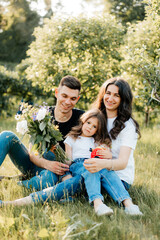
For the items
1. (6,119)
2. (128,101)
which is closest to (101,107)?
(128,101)

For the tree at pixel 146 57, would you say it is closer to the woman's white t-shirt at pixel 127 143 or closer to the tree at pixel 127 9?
the woman's white t-shirt at pixel 127 143

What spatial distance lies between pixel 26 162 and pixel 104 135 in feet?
3.38

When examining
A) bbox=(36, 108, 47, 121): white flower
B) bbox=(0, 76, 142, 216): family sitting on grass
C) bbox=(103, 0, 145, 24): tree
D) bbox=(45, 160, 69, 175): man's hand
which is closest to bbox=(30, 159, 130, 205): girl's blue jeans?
bbox=(0, 76, 142, 216): family sitting on grass

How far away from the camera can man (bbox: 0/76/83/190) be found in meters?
2.84

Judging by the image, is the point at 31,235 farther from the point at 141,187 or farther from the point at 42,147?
the point at 141,187

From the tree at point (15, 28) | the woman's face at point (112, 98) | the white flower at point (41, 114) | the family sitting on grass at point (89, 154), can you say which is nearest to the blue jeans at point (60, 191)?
the family sitting on grass at point (89, 154)

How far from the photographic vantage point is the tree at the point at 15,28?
2562 cm

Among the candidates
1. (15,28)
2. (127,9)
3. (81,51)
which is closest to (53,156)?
(81,51)

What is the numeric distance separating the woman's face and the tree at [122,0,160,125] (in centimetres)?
108

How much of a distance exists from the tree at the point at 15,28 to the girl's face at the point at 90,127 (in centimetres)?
2378

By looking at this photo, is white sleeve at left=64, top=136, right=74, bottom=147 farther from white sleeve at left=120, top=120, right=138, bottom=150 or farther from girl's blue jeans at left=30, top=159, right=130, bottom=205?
white sleeve at left=120, top=120, right=138, bottom=150

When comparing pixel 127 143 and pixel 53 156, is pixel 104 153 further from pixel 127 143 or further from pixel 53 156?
pixel 53 156

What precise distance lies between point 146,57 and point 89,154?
2515 mm

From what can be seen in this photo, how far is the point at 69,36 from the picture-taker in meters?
6.57
